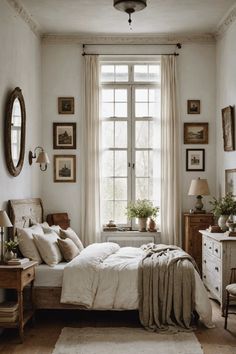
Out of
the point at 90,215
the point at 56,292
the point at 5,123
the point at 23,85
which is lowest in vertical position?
the point at 56,292

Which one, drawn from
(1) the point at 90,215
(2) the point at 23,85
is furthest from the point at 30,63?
(1) the point at 90,215

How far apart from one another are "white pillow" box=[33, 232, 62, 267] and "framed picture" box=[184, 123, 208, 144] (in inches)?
134

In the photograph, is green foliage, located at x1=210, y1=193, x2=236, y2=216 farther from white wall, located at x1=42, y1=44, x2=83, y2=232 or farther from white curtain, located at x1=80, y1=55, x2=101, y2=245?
white wall, located at x1=42, y1=44, x2=83, y2=232

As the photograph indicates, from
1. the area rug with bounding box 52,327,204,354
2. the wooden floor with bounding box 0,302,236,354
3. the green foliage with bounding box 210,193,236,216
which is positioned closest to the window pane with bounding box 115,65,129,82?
the green foliage with bounding box 210,193,236,216

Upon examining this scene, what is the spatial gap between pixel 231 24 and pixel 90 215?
3.83 meters

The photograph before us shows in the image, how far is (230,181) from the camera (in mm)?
7852

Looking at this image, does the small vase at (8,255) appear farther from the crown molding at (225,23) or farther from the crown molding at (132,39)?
the crown molding at (225,23)

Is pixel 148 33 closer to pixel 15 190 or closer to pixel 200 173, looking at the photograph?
pixel 200 173

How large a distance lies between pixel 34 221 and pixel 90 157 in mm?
1799

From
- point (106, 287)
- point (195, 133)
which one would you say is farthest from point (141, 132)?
point (106, 287)

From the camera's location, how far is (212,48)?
348 inches

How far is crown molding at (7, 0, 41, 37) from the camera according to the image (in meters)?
6.90

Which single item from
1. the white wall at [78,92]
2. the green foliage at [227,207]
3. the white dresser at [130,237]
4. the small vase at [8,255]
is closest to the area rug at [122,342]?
the small vase at [8,255]

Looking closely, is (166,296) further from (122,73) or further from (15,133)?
(122,73)
